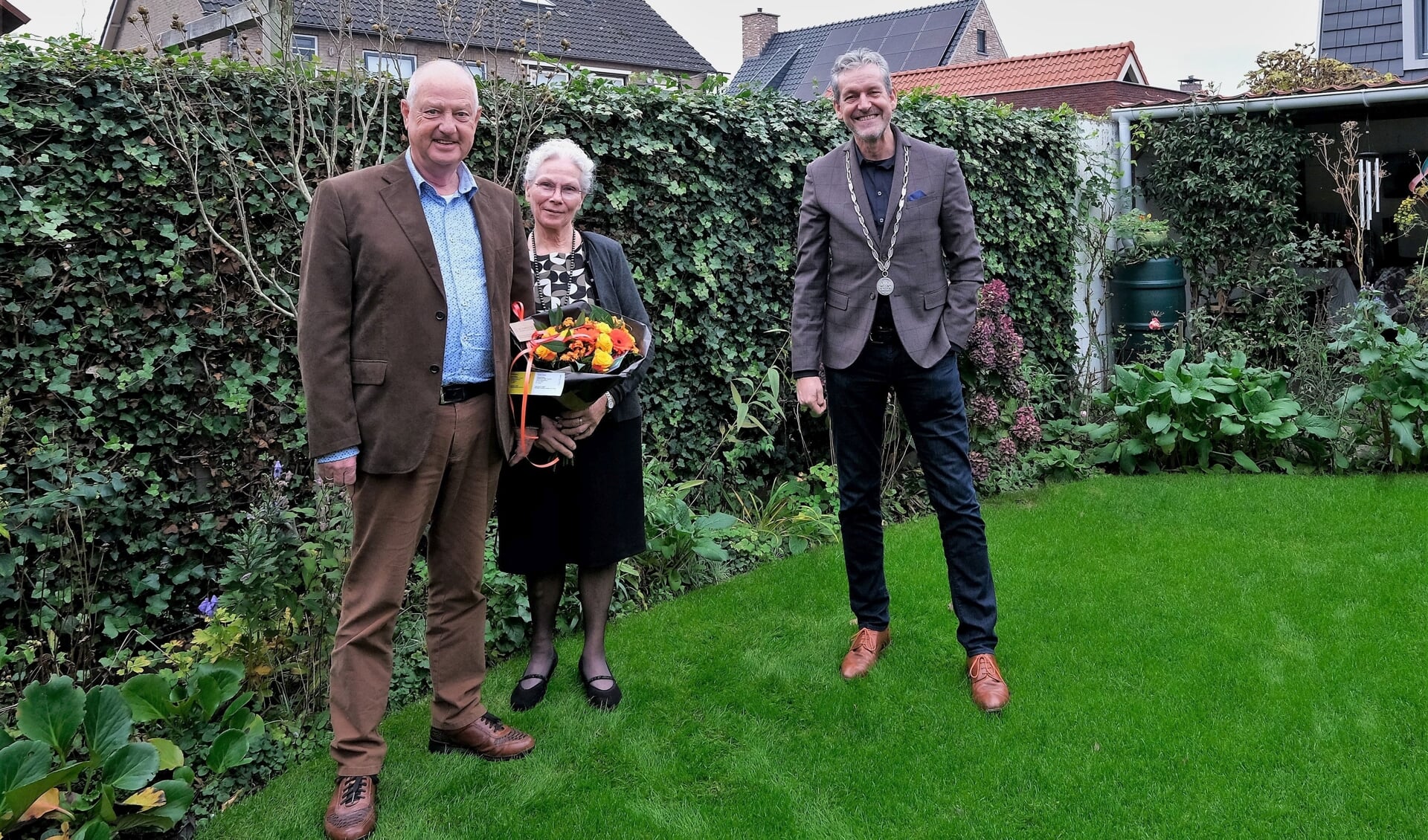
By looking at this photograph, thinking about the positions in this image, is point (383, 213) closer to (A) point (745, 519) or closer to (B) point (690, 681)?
(B) point (690, 681)

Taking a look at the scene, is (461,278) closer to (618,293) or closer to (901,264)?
(618,293)

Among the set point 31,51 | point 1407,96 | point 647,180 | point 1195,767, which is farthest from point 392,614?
point 1407,96

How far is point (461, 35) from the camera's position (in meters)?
9.52

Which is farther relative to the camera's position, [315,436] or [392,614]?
[392,614]

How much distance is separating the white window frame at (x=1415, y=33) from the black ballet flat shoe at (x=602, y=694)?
1298 centimetres

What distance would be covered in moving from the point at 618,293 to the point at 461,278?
2.21 ft

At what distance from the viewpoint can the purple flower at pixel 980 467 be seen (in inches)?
231

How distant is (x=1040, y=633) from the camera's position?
3795 millimetres

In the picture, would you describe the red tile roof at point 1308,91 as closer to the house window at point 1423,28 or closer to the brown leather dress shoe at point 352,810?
the house window at point 1423,28

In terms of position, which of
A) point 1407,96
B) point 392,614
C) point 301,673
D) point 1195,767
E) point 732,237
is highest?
point 1407,96

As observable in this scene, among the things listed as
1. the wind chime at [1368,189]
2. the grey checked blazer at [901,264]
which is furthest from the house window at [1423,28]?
the grey checked blazer at [901,264]

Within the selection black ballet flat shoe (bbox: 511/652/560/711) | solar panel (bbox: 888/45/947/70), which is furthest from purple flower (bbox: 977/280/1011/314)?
solar panel (bbox: 888/45/947/70)

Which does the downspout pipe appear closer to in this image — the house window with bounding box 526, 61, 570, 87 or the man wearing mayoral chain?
the house window with bounding box 526, 61, 570, 87

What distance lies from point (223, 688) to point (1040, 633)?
2768 mm
